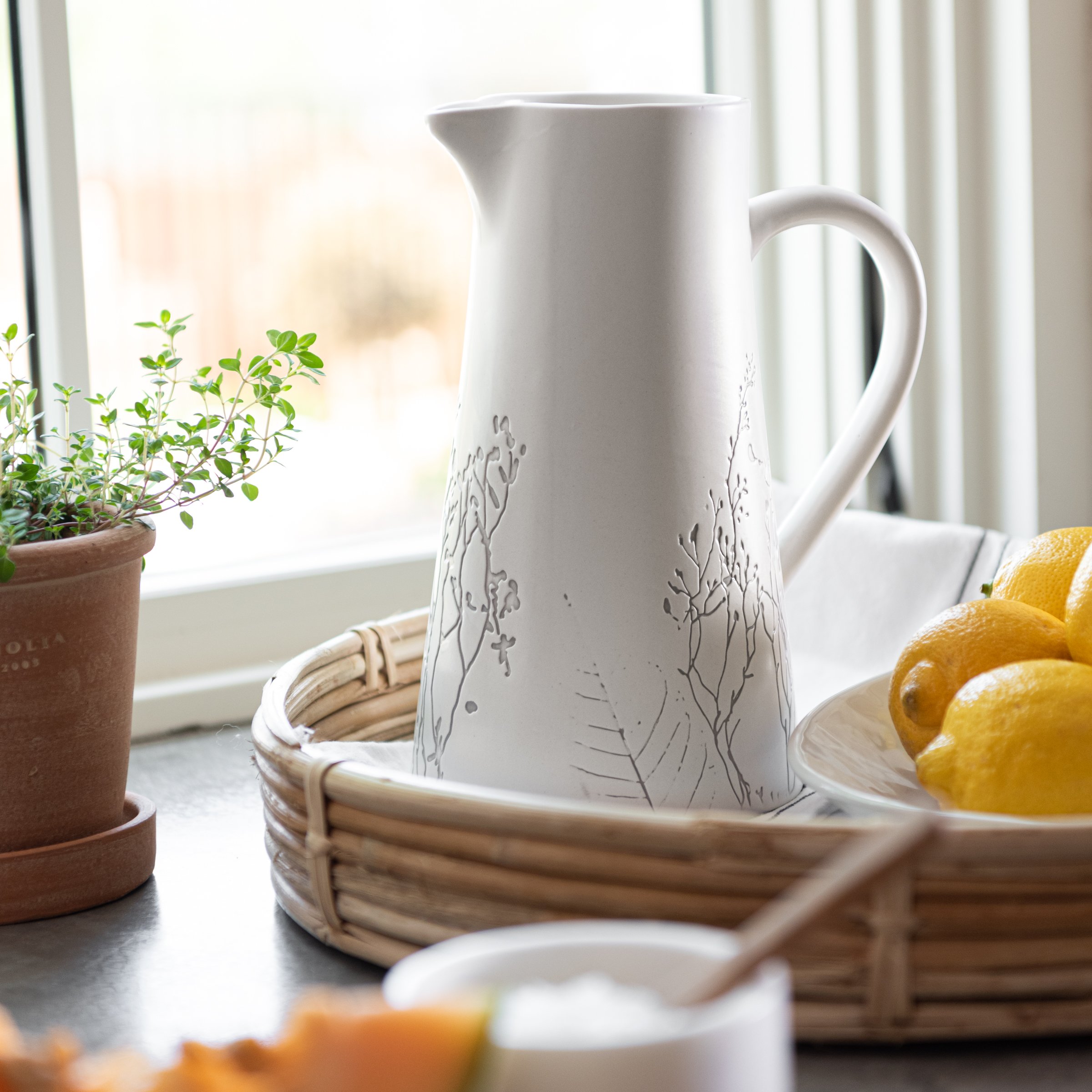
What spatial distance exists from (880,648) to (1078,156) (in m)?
0.35

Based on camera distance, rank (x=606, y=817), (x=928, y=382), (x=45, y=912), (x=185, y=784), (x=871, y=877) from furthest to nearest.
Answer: (x=928, y=382)
(x=185, y=784)
(x=45, y=912)
(x=606, y=817)
(x=871, y=877)

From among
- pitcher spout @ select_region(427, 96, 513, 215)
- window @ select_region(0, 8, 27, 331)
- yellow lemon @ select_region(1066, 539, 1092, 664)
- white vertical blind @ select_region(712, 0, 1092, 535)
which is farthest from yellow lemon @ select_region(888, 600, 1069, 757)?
window @ select_region(0, 8, 27, 331)

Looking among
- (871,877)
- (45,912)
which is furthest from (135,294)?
(871,877)

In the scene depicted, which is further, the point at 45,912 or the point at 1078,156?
the point at 1078,156

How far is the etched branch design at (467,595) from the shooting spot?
0.46 m

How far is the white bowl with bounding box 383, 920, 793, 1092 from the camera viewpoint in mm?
236

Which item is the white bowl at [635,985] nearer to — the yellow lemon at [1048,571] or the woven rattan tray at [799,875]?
the woven rattan tray at [799,875]

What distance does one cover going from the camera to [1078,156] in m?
0.82

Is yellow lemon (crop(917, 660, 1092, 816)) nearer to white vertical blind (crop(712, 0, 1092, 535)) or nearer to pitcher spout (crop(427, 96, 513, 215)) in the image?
pitcher spout (crop(427, 96, 513, 215))

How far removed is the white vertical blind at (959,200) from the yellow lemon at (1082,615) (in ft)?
1.33

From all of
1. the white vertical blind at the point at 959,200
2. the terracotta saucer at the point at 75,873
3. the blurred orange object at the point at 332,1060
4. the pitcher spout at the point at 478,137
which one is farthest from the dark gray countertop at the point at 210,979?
the white vertical blind at the point at 959,200

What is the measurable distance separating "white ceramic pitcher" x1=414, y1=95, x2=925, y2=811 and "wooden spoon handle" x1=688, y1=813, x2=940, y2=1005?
0.65 ft

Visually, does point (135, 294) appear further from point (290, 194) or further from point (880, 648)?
point (880, 648)

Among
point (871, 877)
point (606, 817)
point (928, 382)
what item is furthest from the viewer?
point (928, 382)
